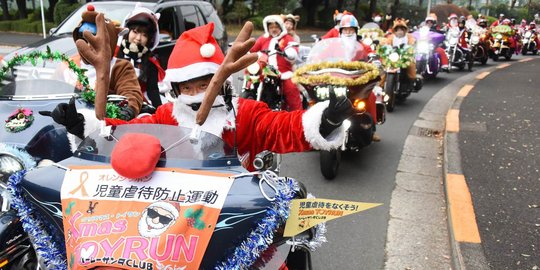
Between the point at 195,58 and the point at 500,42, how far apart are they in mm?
21348

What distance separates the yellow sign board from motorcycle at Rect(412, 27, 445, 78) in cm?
1072

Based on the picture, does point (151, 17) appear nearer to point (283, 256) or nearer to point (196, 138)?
point (196, 138)

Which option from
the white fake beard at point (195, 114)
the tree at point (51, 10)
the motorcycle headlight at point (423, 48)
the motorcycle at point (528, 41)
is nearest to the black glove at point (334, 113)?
the white fake beard at point (195, 114)

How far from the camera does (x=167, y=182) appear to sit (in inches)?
86.5

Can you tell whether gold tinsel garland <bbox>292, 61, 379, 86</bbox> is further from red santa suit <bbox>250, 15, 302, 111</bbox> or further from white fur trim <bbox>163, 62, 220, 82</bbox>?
white fur trim <bbox>163, 62, 220, 82</bbox>

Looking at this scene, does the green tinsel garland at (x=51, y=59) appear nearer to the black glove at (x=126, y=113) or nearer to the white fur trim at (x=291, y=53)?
the black glove at (x=126, y=113)

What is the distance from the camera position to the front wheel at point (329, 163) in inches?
226

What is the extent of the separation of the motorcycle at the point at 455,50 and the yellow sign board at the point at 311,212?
15256 millimetres

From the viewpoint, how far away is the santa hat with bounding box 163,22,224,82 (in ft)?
9.01

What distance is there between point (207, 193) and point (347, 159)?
475cm

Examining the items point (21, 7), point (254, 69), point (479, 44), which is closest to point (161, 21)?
point (254, 69)

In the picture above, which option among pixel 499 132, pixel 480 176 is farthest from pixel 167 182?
pixel 499 132

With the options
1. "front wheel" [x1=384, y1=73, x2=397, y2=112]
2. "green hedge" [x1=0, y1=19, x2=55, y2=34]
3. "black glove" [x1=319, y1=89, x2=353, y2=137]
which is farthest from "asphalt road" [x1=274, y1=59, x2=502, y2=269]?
"green hedge" [x1=0, y1=19, x2=55, y2=34]

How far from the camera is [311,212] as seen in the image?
2330 millimetres
